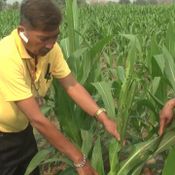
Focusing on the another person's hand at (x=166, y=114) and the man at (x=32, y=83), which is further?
the another person's hand at (x=166, y=114)

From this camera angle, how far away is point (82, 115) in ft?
7.97

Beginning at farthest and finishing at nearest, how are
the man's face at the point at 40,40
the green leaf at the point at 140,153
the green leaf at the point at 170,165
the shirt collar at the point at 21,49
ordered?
the green leaf at the point at 140,153 < the shirt collar at the point at 21,49 < the man's face at the point at 40,40 < the green leaf at the point at 170,165

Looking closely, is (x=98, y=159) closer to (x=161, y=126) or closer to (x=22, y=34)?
(x=161, y=126)

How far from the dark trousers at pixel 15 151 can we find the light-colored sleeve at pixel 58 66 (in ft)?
1.16

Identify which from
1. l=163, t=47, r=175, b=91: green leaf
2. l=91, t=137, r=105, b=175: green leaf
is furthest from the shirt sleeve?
l=163, t=47, r=175, b=91: green leaf

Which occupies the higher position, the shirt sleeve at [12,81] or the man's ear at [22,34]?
the man's ear at [22,34]

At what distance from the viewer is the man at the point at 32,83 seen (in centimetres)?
182

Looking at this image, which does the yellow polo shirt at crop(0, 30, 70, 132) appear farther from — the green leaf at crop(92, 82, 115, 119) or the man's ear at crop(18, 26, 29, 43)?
the green leaf at crop(92, 82, 115, 119)

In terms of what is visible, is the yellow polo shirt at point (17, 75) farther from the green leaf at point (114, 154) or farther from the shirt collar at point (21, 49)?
the green leaf at point (114, 154)

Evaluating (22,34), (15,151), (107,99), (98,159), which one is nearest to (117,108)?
(107,99)

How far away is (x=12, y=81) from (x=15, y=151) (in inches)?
22.9

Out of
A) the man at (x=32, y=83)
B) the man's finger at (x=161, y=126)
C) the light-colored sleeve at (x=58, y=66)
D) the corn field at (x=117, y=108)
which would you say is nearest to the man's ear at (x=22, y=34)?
the man at (x=32, y=83)

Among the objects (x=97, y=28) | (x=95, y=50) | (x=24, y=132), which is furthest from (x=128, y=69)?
(x=97, y=28)

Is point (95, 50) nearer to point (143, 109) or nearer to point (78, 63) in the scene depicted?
point (78, 63)
